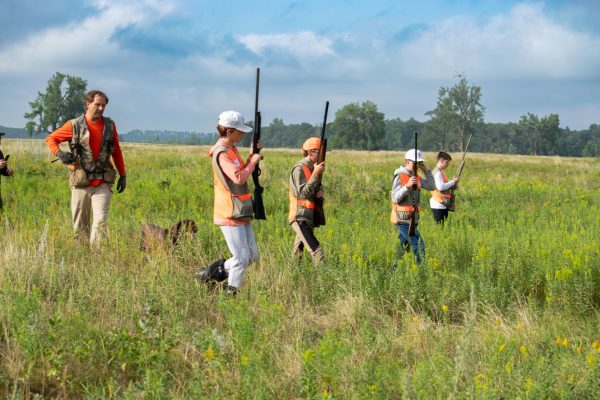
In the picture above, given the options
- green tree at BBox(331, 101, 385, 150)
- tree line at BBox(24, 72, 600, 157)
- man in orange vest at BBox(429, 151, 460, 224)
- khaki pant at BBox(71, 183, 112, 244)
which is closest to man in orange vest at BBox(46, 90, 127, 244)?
khaki pant at BBox(71, 183, 112, 244)

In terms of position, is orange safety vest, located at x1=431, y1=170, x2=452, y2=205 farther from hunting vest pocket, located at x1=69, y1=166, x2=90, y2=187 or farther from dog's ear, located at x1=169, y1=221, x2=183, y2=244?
hunting vest pocket, located at x1=69, y1=166, x2=90, y2=187

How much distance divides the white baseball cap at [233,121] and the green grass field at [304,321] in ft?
4.78

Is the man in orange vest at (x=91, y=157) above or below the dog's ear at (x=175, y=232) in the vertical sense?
above

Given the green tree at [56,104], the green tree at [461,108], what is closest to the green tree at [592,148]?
the green tree at [461,108]

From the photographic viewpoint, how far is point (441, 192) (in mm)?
9742

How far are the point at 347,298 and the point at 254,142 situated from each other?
1.68 m

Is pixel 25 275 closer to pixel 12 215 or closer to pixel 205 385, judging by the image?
pixel 205 385

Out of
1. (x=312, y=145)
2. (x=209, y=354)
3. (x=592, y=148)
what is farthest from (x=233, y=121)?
(x=592, y=148)

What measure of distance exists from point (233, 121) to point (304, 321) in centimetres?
184

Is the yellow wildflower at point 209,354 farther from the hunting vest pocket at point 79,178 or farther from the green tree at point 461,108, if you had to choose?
the green tree at point 461,108

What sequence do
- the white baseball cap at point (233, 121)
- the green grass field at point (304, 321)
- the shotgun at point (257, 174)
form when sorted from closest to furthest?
the green grass field at point (304, 321) < the white baseball cap at point (233, 121) < the shotgun at point (257, 174)

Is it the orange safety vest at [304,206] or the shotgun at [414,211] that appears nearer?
the orange safety vest at [304,206]

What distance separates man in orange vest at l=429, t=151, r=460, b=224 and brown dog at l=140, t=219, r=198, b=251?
4.16 m

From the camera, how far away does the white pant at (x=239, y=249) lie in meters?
5.29
